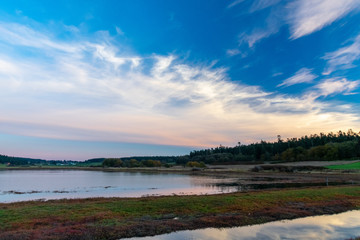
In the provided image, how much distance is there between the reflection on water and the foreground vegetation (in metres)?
1.09

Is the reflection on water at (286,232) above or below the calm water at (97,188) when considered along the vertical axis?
above

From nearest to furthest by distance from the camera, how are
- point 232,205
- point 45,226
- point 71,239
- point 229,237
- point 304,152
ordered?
point 71,239 → point 229,237 → point 45,226 → point 232,205 → point 304,152

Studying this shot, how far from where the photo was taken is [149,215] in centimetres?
2017

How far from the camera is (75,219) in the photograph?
→ 18531 mm

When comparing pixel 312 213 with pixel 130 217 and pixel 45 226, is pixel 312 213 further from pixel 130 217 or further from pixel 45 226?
pixel 45 226

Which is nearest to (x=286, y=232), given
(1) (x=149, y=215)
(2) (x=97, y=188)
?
(1) (x=149, y=215)

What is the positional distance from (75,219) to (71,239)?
4590 millimetres

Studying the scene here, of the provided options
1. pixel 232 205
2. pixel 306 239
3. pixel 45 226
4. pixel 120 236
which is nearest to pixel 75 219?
pixel 45 226

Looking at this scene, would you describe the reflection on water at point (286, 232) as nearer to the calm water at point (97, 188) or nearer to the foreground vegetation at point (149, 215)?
the foreground vegetation at point (149, 215)

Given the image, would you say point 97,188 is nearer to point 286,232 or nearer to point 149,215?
point 149,215

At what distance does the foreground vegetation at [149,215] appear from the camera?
51.4 feet

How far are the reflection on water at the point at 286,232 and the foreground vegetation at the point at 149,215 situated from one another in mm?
1086

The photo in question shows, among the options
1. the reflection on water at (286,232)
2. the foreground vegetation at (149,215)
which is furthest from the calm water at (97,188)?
the reflection on water at (286,232)

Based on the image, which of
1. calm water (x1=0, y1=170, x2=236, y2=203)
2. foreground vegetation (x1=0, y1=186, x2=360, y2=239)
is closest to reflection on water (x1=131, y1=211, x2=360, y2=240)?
foreground vegetation (x1=0, y1=186, x2=360, y2=239)
